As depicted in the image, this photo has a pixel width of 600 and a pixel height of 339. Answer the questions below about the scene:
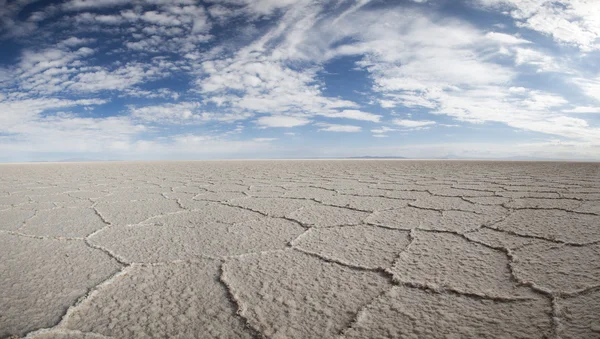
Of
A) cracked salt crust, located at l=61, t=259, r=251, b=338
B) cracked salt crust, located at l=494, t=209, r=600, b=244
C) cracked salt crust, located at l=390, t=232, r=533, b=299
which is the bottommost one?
cracked salt crust, located at l=61, t=259, r=251, b=338

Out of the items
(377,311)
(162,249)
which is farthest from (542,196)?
(162,249)

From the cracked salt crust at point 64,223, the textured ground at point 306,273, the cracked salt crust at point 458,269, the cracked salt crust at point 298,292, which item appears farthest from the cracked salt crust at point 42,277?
the cracked salt crust at point 458,269

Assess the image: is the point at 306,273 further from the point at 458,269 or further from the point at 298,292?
the point at 458,269

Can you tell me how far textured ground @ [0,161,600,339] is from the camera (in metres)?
0.82

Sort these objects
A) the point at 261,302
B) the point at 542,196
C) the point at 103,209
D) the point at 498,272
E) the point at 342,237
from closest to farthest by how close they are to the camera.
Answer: the point at 261,302
the point at 498,272
the point at 342,237
the point at 103,209
the point at 542,196

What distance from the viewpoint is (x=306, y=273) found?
44.1 inches

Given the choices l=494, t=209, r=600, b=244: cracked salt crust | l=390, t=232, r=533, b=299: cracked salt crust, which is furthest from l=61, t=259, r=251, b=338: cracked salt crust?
l=494, t=209, r=600, b=244: cracked salt crust

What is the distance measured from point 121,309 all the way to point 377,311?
723 mm

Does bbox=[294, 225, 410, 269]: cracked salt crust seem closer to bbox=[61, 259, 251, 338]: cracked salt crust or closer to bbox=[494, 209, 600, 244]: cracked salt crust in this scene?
bbox=[61, 259, 251, 338]: cracked salt crust

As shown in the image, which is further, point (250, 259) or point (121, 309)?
point (250, 259)

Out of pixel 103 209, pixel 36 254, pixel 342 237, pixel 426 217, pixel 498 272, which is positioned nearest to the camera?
pixel 498 272

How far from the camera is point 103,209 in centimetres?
234

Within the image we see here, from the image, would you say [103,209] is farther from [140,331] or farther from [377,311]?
[377,311]

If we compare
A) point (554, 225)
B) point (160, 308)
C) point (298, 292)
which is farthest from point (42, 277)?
point (554, 225)
